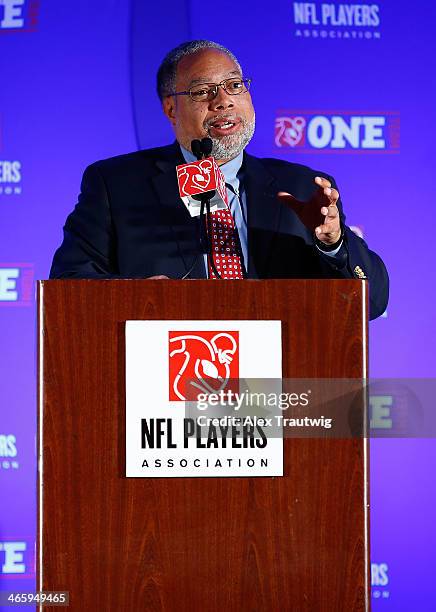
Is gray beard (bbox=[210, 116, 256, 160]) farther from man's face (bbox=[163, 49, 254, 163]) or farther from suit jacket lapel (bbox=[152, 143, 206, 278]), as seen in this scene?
suit jacket lapel (bbox=[152, 143, 206, 278])

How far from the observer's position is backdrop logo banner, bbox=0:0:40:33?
11.3 ft

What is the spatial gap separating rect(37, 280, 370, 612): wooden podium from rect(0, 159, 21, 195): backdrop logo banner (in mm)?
2026

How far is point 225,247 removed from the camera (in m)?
2.33

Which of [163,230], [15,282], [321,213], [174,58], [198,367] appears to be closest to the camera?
[198,367]

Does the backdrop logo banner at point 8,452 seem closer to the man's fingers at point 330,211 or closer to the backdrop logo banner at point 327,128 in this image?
the backdrop logo banner at point 327,128

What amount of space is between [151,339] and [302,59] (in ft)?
7.40

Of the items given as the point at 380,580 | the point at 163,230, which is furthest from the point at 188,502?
the point at 380,580

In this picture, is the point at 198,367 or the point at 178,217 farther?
the point at 178,217

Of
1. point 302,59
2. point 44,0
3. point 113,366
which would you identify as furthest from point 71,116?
point 113,366

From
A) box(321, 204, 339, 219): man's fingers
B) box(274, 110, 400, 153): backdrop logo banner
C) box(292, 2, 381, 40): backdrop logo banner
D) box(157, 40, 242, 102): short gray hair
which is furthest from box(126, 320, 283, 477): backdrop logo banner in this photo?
box(292, 2, 381, 40): backdrop logo banner

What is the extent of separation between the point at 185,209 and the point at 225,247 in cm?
21

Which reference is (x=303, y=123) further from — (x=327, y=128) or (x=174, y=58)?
(x=174, y=58)

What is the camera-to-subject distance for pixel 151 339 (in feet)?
5.04

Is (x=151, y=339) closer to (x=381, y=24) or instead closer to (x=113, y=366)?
(x=113, y=366)
